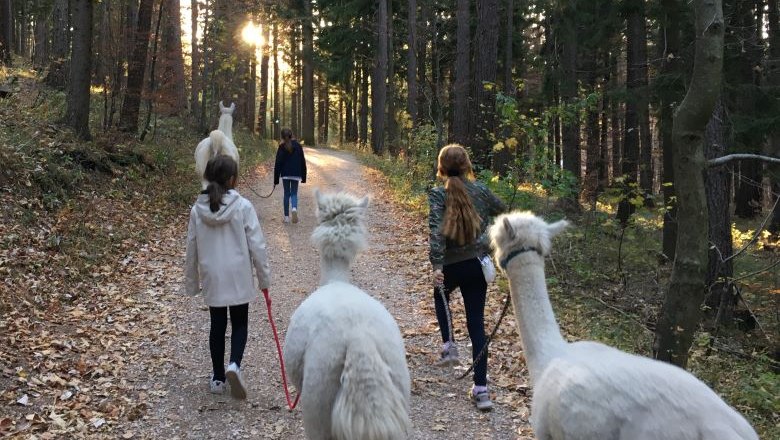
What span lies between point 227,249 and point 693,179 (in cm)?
392

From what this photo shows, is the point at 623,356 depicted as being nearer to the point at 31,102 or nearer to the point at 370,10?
the point at 31,102

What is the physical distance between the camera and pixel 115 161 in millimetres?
13273

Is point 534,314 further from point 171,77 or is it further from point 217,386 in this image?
point 171,77

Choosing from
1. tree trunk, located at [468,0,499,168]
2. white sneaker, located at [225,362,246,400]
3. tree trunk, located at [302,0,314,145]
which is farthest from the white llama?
tree trunk, located at [302,0,314,145]

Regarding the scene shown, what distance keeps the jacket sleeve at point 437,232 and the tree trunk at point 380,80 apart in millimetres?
22359

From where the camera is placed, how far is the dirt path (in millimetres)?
5082

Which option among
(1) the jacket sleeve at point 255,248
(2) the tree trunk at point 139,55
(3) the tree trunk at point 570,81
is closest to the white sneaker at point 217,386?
(1) the jacket sleeve at point 255,248

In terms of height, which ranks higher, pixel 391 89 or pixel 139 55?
pixel 391 89

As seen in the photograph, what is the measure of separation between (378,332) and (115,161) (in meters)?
12.0

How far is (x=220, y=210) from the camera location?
5.11m

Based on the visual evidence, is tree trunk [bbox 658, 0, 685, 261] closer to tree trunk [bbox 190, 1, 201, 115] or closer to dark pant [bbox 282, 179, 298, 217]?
dark pant [bbox 282, 179, 298, 217]

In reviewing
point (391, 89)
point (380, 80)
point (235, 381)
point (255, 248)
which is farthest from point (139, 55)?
point (391, 89)

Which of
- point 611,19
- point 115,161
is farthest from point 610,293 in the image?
point 115,161

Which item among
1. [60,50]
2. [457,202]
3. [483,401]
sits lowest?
[483,401]
